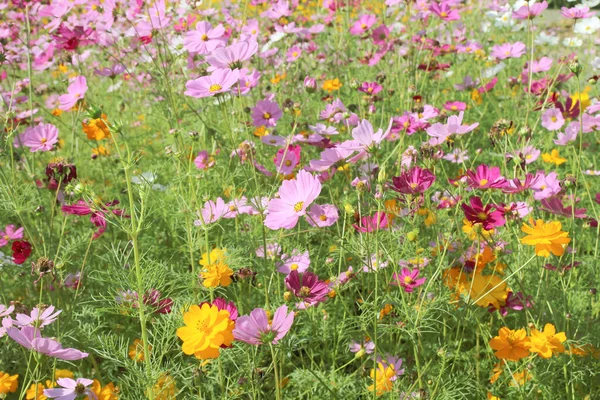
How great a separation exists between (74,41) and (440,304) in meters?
1.39

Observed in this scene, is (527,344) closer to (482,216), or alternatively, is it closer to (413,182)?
(482,216)

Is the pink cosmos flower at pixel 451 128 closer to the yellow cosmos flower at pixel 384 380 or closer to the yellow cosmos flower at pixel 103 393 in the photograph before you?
the yellow cosmos flower at pixel 384 380

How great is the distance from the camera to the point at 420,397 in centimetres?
96

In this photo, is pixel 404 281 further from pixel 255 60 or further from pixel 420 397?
pixel 255 60

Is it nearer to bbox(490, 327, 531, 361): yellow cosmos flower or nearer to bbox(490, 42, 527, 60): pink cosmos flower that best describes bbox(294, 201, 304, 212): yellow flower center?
bbox(490, 327, 531, 361): yellow cosmos flower

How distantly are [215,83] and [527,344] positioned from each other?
2.63ft

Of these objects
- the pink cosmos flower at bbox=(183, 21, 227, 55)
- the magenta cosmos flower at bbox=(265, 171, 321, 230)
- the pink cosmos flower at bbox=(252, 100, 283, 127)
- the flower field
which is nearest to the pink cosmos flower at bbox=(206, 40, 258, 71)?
the flower field

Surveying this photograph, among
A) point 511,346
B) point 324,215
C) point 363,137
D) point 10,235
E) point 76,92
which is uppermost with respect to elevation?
point 363,137

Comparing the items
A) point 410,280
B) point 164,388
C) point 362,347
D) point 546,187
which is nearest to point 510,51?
point 546,187

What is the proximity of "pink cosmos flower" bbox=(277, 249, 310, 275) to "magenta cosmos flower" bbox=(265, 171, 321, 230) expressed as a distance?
0.24 m

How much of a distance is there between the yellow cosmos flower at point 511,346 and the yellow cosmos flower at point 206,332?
0.50 meters

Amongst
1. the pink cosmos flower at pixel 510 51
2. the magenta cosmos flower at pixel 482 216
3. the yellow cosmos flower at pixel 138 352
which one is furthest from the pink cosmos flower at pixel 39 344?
the pink cosmos flower at pixel 510 51

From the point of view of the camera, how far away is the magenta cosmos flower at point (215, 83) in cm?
120

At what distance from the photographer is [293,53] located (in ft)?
7.93
